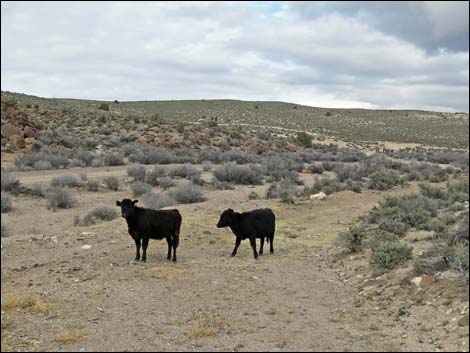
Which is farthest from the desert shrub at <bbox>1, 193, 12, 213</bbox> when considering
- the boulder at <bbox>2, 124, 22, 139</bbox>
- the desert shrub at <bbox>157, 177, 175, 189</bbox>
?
the desert shrub at <bbox>157, 177, 175, 189</bbox>

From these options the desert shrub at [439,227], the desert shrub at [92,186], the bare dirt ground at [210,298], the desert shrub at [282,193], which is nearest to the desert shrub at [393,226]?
the desert shrub at [439,227]

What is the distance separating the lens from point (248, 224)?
42.2 feet

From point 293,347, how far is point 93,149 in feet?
109

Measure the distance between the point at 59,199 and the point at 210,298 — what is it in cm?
1137

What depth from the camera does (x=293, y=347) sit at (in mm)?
6984

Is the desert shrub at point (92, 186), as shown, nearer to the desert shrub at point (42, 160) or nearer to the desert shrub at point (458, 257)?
the desert shrub at point (42, 160)

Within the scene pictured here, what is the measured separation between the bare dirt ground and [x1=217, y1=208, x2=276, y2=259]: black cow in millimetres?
536

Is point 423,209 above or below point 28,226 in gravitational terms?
above

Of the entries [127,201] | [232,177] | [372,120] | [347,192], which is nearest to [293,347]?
[127,201]

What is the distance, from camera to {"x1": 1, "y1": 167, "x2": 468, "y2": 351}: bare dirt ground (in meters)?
7.16

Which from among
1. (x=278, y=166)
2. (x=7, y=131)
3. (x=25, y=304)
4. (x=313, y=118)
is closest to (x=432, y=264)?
(x=25, y=304)

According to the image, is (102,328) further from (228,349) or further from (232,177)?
(232,177)

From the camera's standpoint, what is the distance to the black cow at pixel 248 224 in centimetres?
1276

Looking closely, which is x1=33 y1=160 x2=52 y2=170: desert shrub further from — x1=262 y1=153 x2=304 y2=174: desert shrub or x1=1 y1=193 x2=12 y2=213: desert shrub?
x1=262 y1=153 x2=304 y2=174: desert shrub
